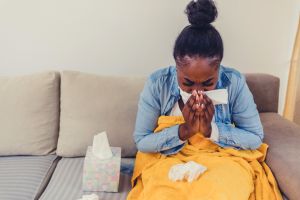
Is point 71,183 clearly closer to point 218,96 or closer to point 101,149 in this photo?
point 101,149

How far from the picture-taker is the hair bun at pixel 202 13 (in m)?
Answer: 1.17

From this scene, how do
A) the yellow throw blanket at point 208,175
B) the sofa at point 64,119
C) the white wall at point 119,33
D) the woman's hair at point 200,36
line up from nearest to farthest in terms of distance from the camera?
the yellow throw blanket at point 208,175 → the woman's hair at point 200,36 → the sofa at point 64,119 → the white wall at point 119,33

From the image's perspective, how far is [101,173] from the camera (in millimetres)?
1233

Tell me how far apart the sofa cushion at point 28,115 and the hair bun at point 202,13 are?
0.68 meters

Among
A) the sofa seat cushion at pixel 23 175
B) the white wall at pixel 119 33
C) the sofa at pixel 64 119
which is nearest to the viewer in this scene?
the sofa seat cushion at pixel 23 175

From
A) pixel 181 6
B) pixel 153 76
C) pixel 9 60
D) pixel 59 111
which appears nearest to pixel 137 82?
pixel 153 76

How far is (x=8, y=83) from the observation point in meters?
1.52

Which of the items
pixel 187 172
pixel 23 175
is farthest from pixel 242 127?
pixel 23 175

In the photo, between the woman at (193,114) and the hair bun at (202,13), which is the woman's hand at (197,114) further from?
the hair bun at (202,13)

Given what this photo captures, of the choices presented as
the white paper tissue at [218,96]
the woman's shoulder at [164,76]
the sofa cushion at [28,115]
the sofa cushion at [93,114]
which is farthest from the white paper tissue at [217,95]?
the sofa cushion at [28,115]

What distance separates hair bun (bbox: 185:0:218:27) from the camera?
117 centimetres

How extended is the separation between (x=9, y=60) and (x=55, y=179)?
27.3 inches

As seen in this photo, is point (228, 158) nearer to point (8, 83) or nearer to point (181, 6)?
point (181, 6)

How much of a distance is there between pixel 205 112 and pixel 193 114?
0.13ft
